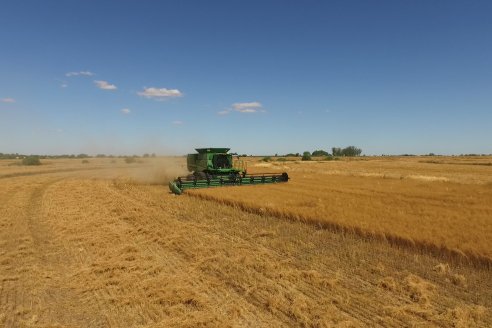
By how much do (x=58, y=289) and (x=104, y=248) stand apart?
105 inches

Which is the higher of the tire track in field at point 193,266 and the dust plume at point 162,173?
the dust plume at point 162,173

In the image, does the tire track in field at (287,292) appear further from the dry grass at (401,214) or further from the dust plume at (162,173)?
the dust plume at (162,173)

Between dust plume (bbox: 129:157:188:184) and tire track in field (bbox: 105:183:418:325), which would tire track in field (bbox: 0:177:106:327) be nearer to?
tire track in field (bbox: 105:183:418:325)

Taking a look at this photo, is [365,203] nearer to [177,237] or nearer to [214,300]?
[177,237]

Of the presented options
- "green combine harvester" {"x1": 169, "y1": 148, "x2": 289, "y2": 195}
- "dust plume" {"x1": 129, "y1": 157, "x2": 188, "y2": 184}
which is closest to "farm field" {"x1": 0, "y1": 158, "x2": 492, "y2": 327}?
"green combine harvester" {"x1": 169, "y1": 148, "x2": 289, "y2": 195}

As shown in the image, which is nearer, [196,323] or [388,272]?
[196,323]

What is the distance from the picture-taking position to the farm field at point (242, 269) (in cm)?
605

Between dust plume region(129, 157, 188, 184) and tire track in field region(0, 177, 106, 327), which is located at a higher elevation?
dust plume region(129, 157, 188, 184)

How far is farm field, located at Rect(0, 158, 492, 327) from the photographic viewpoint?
19.9ft

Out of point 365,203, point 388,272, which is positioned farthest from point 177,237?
point 365,203

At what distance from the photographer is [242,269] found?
27.1 feet

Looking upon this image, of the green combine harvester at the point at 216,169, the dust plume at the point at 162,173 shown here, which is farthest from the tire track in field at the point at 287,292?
the dust plume at the point at 162,173

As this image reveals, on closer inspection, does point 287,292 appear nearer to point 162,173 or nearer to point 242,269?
point 242,269

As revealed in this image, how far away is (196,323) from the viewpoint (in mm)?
5719
